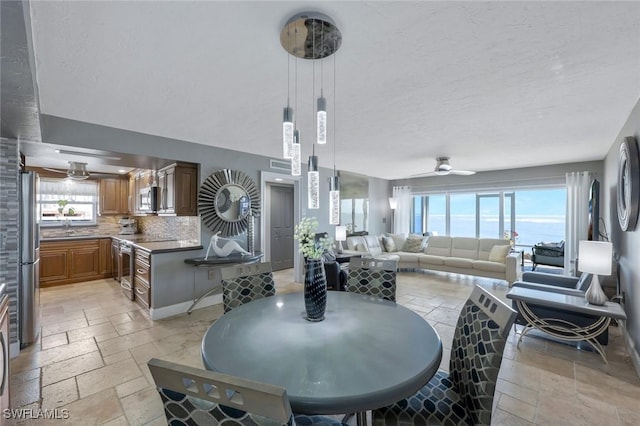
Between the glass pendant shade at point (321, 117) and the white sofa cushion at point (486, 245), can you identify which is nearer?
the glass pendant shade at point (321, 117)

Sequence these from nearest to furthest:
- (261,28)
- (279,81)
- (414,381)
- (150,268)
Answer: (414,381)
(261,28)
(279,81)
(150,268)

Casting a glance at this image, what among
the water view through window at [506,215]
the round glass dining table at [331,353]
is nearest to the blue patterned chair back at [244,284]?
the round glass dining table at [331,353]

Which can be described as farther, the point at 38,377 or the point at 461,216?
the point at 461,216

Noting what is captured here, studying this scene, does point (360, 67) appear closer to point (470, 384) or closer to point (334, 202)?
point (334, 202)

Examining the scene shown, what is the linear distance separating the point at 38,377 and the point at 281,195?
195 inches

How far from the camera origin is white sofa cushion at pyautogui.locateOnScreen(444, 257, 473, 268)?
18.3ft

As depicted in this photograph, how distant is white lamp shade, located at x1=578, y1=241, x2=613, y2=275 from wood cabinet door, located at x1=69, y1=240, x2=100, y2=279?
765cm

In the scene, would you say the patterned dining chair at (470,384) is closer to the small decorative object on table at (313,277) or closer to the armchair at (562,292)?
the small decorative object on table at (313,277)

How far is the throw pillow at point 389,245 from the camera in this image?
Result: 674cm

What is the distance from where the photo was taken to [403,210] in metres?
7.82

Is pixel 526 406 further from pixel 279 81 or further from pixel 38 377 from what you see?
pixel 38 377

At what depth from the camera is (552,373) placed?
238 cm

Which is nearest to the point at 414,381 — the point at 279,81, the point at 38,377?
the point at 279,81

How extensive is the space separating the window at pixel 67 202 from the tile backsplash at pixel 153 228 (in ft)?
0.51
